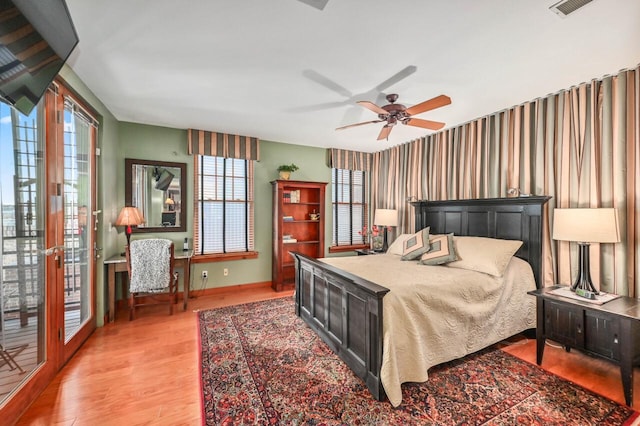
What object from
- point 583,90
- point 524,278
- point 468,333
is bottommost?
point 468,333

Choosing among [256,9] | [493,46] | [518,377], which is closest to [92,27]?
[256,9]

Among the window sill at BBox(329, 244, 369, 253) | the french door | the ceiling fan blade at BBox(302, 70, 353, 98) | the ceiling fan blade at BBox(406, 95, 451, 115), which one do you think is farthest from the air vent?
the window sill at BBox(329, 244, 369, 253)

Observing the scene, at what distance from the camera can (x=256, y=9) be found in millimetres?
1699

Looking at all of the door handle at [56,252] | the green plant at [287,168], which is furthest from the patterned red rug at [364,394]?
the green plant at [287,168]

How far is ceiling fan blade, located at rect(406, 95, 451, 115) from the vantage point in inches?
88.1

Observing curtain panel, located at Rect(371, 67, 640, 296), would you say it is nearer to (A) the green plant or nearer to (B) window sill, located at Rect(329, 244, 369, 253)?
(B) window sill, located at Rect(329, 244, 369, 253)

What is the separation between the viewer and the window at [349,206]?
553 cm

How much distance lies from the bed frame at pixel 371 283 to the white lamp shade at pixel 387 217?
41 centimetres

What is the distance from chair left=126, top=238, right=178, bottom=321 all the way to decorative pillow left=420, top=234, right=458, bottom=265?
121 inches

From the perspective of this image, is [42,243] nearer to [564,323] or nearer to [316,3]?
[316,3]

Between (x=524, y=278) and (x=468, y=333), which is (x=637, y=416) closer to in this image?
(x=468, y=333)

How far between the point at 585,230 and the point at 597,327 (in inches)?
30.8

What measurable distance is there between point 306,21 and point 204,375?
9.08 feet

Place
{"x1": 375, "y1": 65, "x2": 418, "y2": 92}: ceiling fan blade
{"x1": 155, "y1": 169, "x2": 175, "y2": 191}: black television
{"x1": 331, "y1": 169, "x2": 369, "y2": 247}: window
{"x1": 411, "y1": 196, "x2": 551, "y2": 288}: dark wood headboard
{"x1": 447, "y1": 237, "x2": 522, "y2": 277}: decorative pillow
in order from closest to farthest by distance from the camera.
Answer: {"x1": 375, "y1": 65, "x2": 418, "y2": 92}: ceiling fan blade
{"x1": 447, "y1": 237, "x2": 522, "y2": 277}: decorative pillow
{"x1": 411, "y1": 196, "x2": 551, "y2": 288}: dark wood headboard
{"x1": 155, "y1": 169, "x2": 175, "y2": 191}: black television
{"x1": 331, "y1": 169, "x2": 369, "y2": 247}: window
